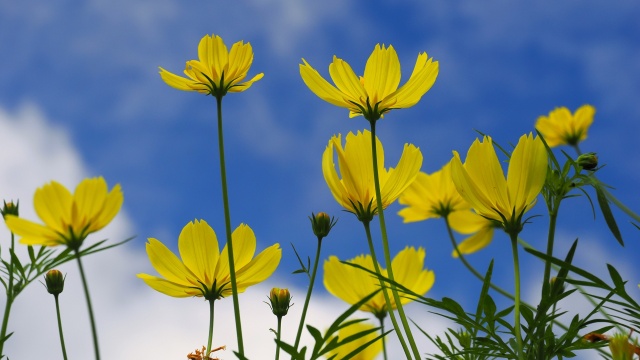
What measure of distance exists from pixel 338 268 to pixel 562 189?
43 cm

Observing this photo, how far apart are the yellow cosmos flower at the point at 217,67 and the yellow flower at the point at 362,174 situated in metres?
0.15

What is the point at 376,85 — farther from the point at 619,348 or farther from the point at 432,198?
the point at 432,198

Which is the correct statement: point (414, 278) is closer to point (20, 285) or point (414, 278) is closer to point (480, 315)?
point (480, 315)

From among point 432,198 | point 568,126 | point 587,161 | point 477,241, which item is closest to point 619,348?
point 587,161

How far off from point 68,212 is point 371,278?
1.81ft

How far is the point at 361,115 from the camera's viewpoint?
1001 millimetres

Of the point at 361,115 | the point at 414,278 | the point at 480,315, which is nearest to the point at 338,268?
the point at 414,278

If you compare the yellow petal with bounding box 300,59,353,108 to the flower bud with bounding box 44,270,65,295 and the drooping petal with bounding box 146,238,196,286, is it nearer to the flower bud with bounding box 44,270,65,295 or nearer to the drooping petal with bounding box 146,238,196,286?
the drooping petal with bounding box 146,238,196,286

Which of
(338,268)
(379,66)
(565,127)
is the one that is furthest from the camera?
(565,127)

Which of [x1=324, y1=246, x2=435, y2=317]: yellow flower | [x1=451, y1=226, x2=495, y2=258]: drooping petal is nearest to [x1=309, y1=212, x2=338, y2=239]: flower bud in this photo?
[x1=324, y1=246, x2=435, y2=317]: yellow flower

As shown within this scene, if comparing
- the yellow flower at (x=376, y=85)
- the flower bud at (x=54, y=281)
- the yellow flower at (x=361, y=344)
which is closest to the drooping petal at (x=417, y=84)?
the yellow flower at (x=376, y=85)

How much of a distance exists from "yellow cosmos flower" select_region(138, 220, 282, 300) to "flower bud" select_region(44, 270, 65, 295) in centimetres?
13

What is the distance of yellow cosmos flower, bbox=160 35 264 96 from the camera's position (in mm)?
925

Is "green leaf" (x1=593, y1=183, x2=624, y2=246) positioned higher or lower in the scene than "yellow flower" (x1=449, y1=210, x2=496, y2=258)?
lower
